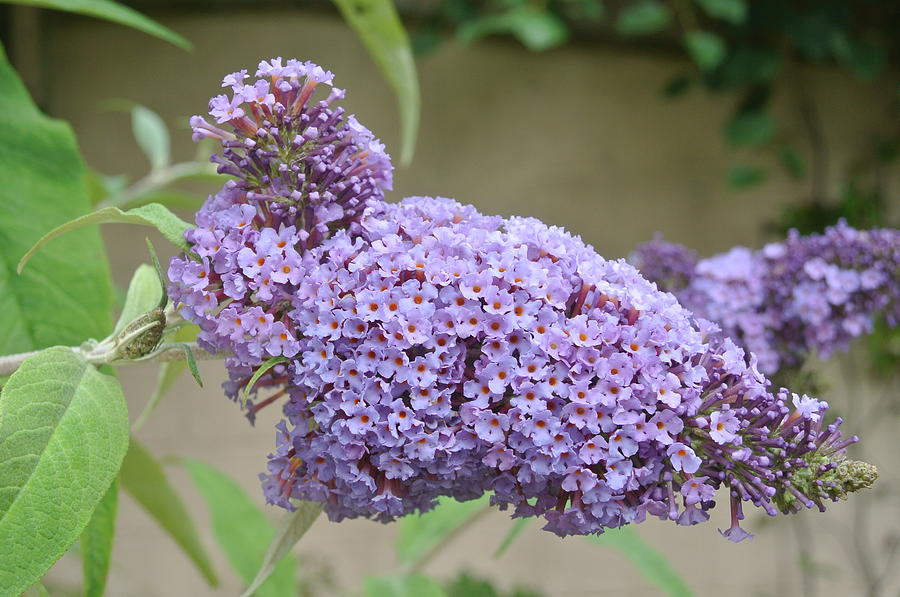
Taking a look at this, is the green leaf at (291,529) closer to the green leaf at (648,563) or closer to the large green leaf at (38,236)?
the large green leaf at (38,236)

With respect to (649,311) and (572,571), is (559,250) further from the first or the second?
(572,571)

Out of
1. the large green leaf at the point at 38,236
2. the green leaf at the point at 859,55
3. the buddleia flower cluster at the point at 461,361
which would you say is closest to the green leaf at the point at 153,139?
the large green leaf at the point at 38,236

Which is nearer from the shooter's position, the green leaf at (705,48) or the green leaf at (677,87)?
the green leaf at (705,48)

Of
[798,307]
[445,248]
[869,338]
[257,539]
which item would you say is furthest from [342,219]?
[869,338]

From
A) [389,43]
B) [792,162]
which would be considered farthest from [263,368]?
[792,162]

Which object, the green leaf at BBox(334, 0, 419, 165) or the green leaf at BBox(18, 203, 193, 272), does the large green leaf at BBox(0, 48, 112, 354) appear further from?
the green leaf at BBox(334, 0, 419, 165)

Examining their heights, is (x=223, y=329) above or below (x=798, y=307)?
below

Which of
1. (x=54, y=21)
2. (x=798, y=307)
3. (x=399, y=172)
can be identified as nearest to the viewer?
(x=798, y=307)
